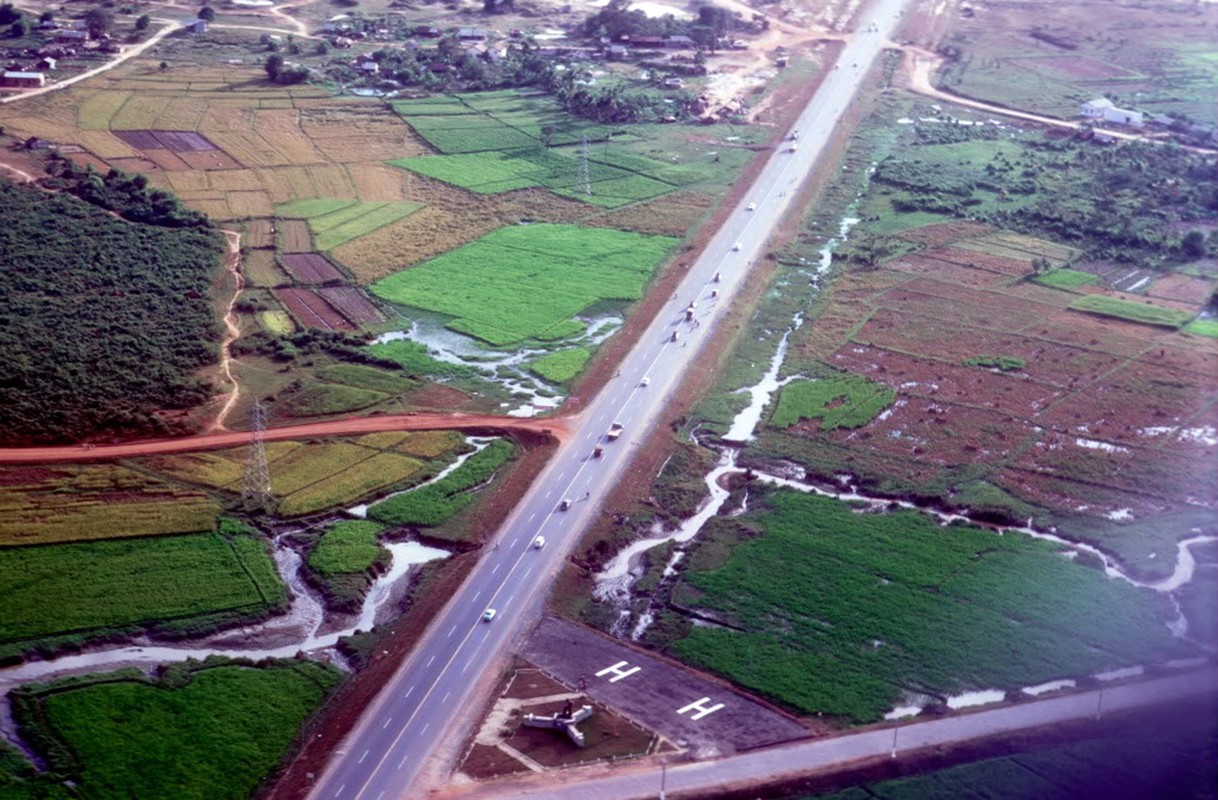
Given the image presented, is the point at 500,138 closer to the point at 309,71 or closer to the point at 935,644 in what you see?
the point at 309,71

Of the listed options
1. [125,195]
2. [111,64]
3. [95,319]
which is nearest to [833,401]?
[95,319]

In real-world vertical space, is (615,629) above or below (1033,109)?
below

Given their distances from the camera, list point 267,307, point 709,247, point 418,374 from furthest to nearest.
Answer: point 709,247 < point 267,307 < point 418,374

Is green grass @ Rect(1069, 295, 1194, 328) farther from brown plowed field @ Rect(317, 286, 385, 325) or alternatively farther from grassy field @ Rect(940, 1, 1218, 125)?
brown plowed field @ Rect(317, 286, 385, 325)

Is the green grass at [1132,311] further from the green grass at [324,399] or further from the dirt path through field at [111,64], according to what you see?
the dirt path through field at [111,64]

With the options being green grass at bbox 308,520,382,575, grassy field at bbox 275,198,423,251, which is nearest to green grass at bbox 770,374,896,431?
green grass at bbox 308,520,382,575

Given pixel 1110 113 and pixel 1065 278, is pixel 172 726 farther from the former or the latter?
pixel 1110 113

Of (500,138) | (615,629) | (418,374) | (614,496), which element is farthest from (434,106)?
(615,629)
